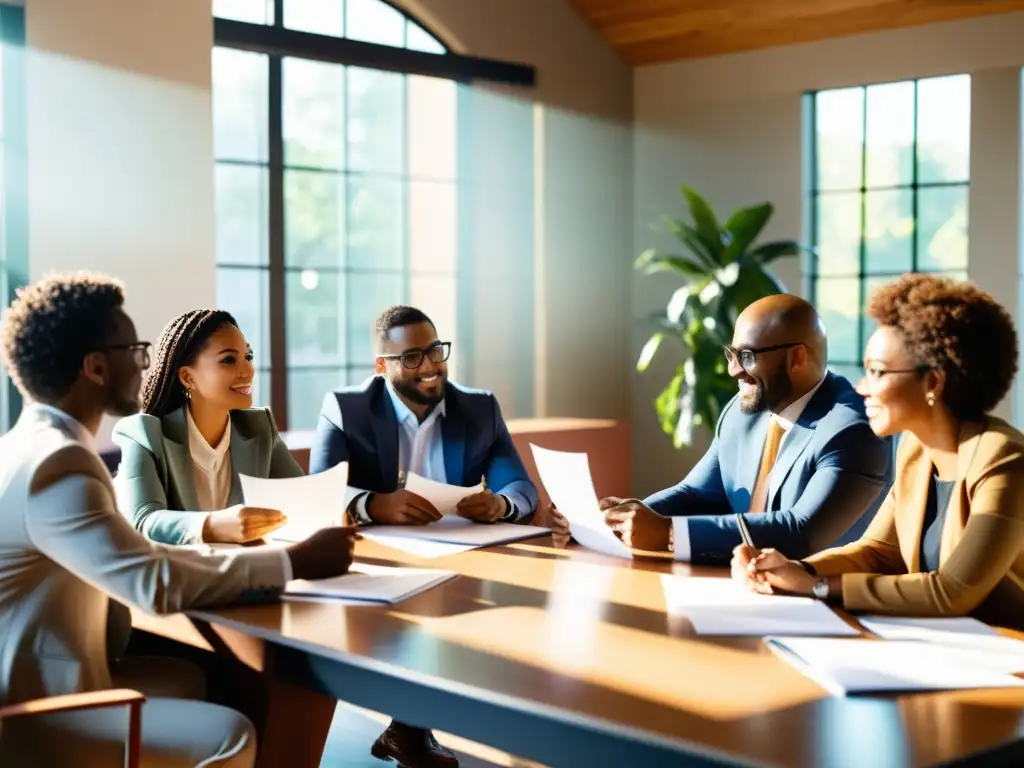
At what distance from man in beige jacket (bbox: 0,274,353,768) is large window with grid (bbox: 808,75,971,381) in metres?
5.44

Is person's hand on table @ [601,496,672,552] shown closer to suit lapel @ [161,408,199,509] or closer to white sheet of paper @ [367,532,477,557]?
white sheet of paper @ [367,532,477,557]

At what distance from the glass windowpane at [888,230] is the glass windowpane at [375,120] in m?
2.67

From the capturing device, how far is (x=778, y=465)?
3.06 metres


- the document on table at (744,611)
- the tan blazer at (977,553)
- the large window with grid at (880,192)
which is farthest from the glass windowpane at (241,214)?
the tan blazer at (977,553)

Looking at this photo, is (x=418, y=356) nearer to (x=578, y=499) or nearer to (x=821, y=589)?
(x=578, y=499)

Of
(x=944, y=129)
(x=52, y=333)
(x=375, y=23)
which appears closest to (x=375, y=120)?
(x=375, y=23)

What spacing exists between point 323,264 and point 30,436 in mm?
4691

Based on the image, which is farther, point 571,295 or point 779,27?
point 571,295

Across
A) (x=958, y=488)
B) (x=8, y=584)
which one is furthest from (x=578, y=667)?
(x=8, y=584)

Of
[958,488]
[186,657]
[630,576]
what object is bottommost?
[186,657]

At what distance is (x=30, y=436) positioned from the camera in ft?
7.36

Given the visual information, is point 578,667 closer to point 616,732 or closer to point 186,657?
point 616,732

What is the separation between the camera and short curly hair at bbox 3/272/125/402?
2.24 m

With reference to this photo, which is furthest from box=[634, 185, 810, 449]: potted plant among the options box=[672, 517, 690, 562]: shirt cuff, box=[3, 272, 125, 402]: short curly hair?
box=[3, 272, 125, 402]: short curly hair
